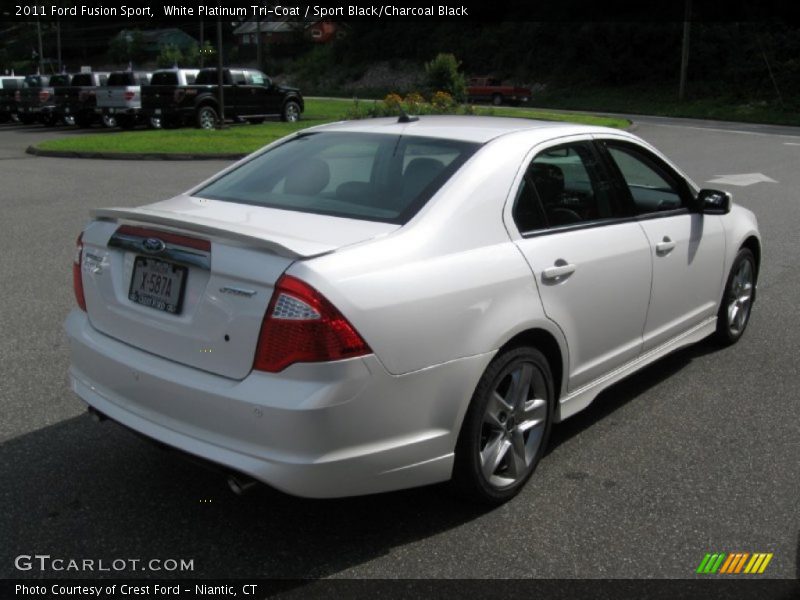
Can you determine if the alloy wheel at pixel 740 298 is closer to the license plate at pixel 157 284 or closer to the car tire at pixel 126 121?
the license plate at pixel 157 284

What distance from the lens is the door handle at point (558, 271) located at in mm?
3855

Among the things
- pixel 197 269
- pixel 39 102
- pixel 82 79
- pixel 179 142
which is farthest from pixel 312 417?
pixel 39 102

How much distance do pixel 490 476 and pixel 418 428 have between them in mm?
557

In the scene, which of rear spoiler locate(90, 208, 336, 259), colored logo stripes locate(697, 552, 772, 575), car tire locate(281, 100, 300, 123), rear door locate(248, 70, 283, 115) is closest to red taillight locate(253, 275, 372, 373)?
rear spoiler locate(90, 208, 336, 259)

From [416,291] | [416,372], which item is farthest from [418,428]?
[416,291]

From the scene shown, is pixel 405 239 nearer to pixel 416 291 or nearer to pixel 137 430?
pixel 416 291

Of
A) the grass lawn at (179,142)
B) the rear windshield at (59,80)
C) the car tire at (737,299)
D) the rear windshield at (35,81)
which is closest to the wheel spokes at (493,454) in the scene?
the car tire at (737,299)

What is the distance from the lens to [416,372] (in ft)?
10.6

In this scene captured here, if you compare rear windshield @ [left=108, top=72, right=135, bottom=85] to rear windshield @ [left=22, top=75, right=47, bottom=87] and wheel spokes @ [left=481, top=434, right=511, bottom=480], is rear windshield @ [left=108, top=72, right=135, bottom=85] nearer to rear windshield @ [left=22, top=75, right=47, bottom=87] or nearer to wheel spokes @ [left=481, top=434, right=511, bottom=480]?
rear windshield @ [left=22, top=75, right=47, bottom=87]

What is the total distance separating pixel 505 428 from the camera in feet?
12.3

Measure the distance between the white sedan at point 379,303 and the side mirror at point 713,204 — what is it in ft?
1.77

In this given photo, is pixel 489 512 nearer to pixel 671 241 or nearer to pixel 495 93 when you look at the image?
pixel 671 241

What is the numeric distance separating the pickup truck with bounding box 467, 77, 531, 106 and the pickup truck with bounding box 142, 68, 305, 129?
77.7 ft

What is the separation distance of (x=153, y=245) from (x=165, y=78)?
85.3ft
